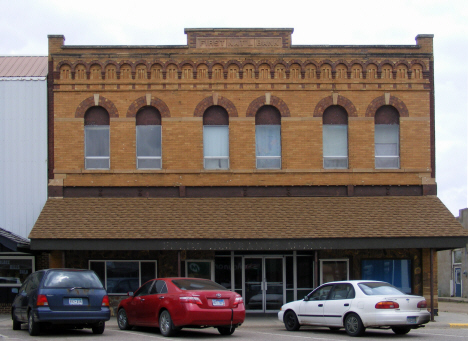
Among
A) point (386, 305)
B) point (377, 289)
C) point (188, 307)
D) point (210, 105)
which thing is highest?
point (210, 105)

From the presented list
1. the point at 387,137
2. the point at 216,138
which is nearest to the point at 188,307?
the point at 216,138

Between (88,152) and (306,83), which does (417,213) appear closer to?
(306,83)

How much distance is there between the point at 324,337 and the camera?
14.4m

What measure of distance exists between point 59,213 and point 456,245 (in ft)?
38.7

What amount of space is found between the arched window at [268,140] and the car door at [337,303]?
22.4 ft

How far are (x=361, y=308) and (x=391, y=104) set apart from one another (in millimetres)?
9318

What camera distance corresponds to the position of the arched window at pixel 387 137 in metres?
21.8

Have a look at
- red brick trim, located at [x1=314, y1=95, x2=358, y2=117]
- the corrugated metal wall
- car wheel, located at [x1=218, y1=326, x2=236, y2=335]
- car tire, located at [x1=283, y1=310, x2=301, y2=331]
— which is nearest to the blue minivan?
car wheel, located at [x1=218, y1=326, x2=236, y2=335]

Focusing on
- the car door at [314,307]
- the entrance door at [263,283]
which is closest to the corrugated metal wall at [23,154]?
the entrance door at [263,283]

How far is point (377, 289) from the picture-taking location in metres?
14.9

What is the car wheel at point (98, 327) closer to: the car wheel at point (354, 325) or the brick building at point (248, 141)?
the car wheel at point (354, 325)

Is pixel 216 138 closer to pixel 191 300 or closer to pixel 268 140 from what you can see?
pixel 268 140

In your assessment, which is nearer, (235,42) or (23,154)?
(23,154)

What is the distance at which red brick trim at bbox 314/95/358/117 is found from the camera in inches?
850
